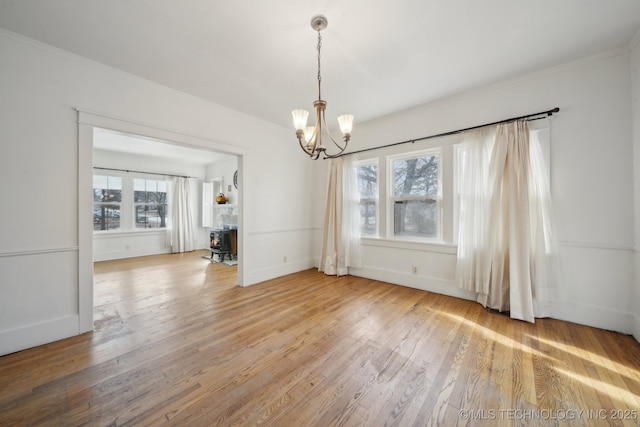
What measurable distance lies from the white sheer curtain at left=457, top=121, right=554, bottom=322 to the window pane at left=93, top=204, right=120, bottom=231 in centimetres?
766

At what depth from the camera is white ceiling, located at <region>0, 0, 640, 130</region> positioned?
1.77m

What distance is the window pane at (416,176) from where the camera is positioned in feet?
11.3

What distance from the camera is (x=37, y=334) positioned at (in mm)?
2086

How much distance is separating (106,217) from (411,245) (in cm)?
716

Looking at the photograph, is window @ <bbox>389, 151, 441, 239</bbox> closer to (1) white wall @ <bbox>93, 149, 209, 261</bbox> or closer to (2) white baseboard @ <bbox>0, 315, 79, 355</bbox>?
(2) white baseboard @ <bbox>0, 315, 79, 355</bbox>

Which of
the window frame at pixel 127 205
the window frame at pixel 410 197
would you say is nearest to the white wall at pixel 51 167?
the window frame at pixel 410 197

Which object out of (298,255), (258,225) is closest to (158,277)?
(258,225)

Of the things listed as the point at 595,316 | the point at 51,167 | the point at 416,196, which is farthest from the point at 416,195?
the point at 51,167

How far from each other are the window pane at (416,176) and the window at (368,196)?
379mm

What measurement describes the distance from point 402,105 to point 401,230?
6.29ft

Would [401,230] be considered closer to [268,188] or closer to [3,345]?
[268,188]

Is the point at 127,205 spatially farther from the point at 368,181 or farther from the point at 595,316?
the point at 595,316

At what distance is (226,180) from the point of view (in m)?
6.66

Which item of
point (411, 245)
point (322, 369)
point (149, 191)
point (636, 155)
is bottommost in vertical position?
point (322, 369)
